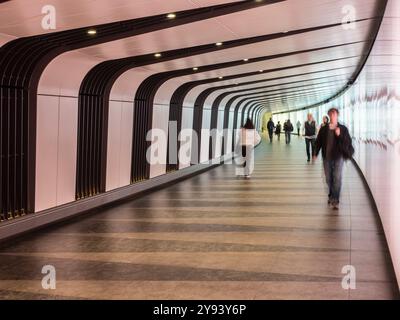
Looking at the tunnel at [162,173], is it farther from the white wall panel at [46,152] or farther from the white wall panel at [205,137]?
the white wall panel at [205,137]

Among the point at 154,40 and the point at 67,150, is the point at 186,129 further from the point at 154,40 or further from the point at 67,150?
the point at 154,40

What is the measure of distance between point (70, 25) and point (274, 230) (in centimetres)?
448

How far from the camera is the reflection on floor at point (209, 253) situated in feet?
20.5

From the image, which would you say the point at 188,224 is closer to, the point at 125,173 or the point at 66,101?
the point at 66,101

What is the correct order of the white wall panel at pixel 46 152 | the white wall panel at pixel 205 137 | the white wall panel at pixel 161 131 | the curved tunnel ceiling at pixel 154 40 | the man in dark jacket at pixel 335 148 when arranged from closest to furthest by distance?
the curved tunnel ceiling at pixel 154 40 → the white wall panel at pixel 46 152 → the man in dark jacket at pixel 335 148 → the white wall panel at pixel 161 131 → the white wall panel at pixel 205 137

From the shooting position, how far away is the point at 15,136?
31.3 ft

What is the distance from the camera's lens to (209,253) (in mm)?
7977

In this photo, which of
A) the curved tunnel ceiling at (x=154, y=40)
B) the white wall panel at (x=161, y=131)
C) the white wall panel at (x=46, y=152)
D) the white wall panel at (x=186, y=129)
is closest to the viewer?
the curved tunnel ceiling at (x=154, y=40)

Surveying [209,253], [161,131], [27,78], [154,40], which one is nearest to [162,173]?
[161,131]

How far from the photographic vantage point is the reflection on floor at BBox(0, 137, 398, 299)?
6.24 m

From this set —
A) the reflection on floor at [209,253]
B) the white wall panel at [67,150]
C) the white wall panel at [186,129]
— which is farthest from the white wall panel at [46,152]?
the white wall panel at [186,129]

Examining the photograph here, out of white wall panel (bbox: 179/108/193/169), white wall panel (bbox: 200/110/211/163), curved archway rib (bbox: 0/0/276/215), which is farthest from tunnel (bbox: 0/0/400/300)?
white wall panel (bbox: 200/110/211/163)
